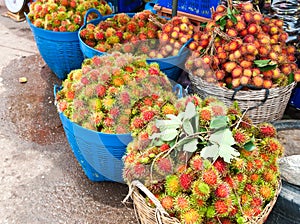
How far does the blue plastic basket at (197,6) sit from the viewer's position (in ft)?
9.14

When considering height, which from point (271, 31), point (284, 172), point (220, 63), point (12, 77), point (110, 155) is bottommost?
point (12, 77)

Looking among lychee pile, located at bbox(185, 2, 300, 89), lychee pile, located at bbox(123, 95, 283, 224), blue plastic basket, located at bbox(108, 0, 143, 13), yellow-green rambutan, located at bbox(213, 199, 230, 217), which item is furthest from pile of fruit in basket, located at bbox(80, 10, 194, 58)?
blue plastic basket, located at bbox(108, 0, 143, 13)

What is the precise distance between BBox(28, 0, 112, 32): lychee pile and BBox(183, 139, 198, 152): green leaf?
1.84 meters

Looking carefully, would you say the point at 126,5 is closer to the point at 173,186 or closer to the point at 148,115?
the point at 148,115

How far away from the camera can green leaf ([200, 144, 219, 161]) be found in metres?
1.25

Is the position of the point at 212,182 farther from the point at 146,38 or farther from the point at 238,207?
the point at 146,38

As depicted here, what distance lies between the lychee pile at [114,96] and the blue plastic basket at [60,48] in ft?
3.22

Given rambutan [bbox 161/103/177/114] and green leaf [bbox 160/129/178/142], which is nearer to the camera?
green leaf [bbox 160/129/178/142]

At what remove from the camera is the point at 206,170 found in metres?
1.23

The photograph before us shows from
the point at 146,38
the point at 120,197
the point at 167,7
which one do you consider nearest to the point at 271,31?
the point at 146,38

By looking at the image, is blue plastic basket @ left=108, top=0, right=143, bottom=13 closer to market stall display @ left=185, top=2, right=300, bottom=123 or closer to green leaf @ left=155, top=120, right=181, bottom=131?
market stall display @ left=185, top=2, right=300, bottom=123

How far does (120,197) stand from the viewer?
2102 mm

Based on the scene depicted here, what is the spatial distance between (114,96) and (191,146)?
603 millimetres

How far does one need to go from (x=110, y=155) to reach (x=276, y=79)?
1122 millimetres
